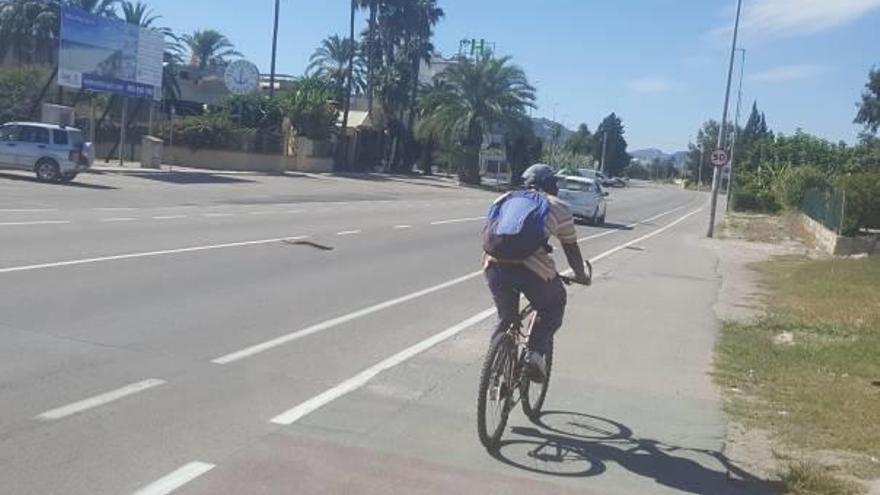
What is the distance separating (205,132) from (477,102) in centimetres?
2274

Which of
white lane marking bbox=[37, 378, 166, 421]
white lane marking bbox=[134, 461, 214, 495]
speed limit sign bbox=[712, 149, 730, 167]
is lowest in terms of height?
white lane marking bbox=[37, 378, 166, 421]

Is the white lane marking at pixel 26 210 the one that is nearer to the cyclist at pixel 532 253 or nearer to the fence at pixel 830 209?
the cyclist at pixel 532 253

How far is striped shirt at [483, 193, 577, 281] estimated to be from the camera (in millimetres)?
6352

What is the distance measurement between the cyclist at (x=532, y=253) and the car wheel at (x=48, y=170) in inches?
1150

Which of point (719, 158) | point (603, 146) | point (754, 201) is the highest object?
point (603, 146)

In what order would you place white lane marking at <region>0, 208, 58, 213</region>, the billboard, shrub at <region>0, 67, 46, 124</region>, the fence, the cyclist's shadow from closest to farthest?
the cyclist's shadow, white lane marking at <region>0, 208, 58, 213</region>, the fence, the billboard, shrub at <region>0, 67, 46, 124</region>

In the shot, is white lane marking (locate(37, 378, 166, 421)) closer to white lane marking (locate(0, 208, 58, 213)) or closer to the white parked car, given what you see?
white lane marking (locate(0, 208, 58, 213))

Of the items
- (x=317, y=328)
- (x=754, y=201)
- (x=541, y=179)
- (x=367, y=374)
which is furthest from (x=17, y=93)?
(x=541, y=179)

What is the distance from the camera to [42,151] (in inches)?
1298

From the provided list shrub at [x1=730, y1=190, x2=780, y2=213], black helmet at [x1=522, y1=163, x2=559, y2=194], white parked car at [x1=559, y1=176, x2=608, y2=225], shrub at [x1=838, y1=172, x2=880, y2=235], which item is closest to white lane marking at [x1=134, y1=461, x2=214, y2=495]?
black helmet at [x1=522, y1=163, x2=559, y2=194]

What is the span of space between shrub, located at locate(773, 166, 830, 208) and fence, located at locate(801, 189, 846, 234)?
1342cm

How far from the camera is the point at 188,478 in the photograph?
17.5 feet

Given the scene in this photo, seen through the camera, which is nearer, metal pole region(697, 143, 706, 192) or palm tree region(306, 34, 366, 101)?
palm tree region(306, 34, 366, 101)

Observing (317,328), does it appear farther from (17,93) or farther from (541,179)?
(17,93)
